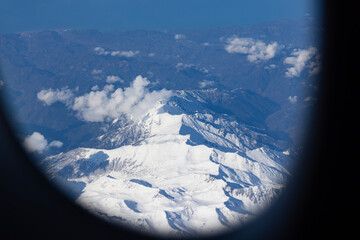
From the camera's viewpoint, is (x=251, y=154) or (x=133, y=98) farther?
(x=133, y=98)

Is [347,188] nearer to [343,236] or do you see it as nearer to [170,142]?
[343,236]

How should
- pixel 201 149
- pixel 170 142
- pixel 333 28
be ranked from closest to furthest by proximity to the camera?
pixel 333 28 < pixel 201 149 < pixel 170 142

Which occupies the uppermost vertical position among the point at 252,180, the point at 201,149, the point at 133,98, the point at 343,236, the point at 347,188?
the point at 133,98

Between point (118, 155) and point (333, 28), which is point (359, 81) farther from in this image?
point (118, 155)

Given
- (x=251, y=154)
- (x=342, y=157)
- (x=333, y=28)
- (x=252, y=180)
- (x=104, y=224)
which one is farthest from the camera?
(x=251, y=154)

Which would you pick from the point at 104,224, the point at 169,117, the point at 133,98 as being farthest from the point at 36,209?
the point at 133,98

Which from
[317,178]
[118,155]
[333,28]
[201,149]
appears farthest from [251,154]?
[317,178]

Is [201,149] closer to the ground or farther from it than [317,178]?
farther from it
